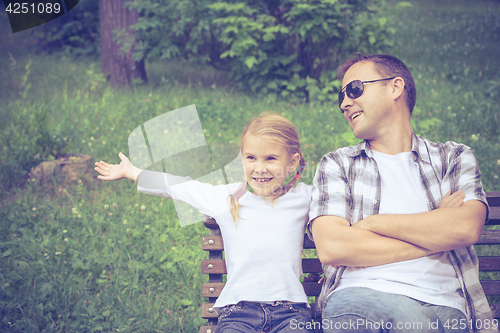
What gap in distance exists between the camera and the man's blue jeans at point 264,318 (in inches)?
72.6

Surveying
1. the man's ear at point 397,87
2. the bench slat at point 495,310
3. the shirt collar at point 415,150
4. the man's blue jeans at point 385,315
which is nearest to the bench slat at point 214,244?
the man's blue jeans at point 385,315

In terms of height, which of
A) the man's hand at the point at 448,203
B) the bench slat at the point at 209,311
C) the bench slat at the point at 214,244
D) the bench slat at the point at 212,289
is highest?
the man's hand at the point at 448,203

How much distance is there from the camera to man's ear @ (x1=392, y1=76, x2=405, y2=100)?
220 centimetres

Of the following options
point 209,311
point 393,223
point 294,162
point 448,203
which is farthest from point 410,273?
point 209,311

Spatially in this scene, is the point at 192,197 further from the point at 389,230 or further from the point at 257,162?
the point at 389,230

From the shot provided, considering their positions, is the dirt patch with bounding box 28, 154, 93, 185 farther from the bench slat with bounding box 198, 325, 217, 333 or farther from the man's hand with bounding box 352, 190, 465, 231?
the man's hand with bounding box 352, 190, 465, 231

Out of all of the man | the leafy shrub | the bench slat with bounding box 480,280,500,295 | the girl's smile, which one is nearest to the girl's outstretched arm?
the girl's smile

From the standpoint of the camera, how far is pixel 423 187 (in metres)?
2.04

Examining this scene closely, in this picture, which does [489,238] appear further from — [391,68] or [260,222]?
[260,222]

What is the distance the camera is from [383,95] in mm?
2184

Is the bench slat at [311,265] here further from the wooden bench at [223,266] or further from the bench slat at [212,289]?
the bench slat at [212,289]

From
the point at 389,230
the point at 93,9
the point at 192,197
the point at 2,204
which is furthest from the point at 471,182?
the point at 93,9

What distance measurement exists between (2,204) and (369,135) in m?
3.66

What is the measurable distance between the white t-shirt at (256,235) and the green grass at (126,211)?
0.89 meters
